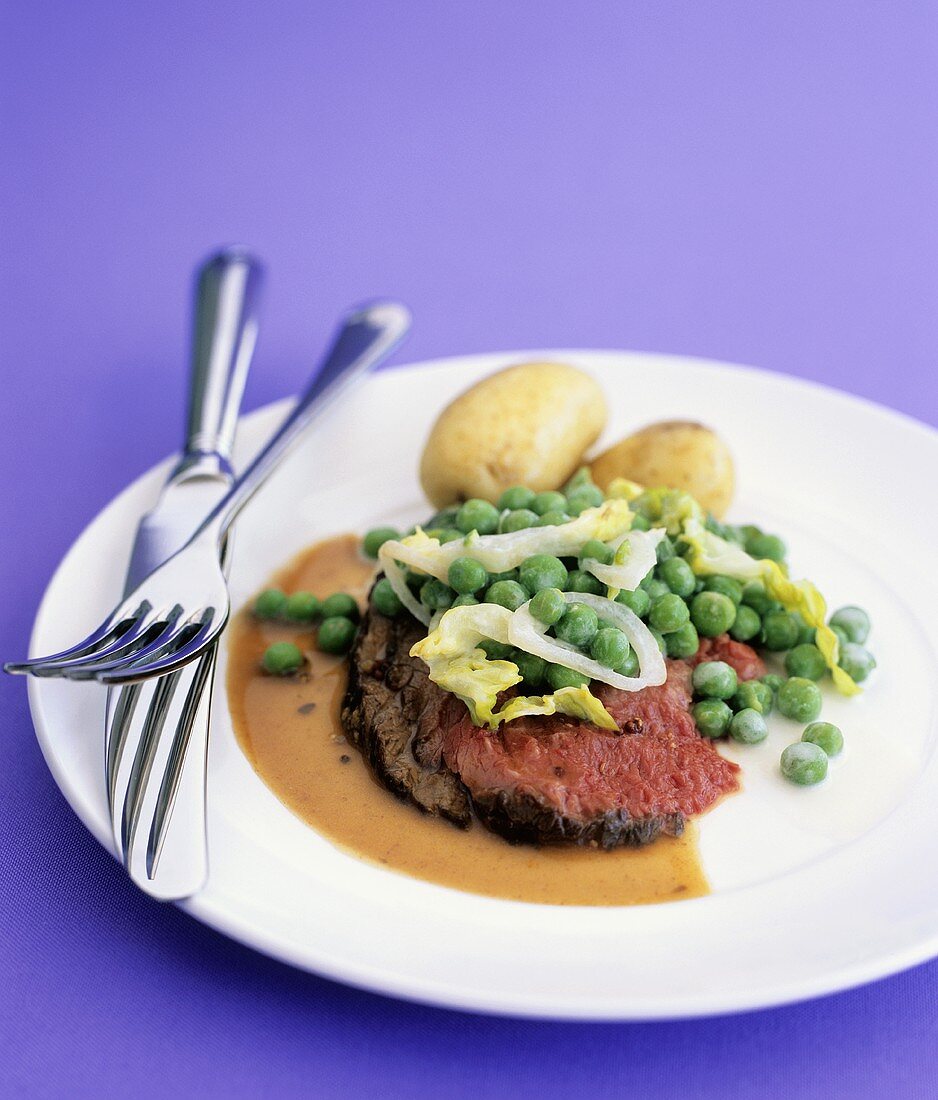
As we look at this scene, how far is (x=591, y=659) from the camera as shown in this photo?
3.51 metres

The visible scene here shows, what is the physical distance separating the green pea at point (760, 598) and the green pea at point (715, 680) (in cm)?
36

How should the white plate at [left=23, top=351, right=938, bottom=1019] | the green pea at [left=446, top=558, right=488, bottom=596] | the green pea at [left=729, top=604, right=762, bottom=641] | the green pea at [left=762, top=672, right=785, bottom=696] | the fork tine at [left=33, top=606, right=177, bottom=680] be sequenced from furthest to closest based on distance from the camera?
the green pea at [left=729, top=604, right=762, bottom=641] → the green pea at [left=762, top=672, right=785, bottom=696] → the green pea at [left=446, top=558, right=488, bottom=596] → the fork tine at [left=33, top=606, right=177, bottom=680] → the white plate at [left=23, top=351, right=938, bottom=1019]

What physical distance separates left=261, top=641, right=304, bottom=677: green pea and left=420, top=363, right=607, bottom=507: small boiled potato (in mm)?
985

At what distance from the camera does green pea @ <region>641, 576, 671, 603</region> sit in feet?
12.3

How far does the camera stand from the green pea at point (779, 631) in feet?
13.1

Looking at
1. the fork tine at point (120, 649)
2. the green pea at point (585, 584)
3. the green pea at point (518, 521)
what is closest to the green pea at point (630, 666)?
the green pea at point (585, 584)

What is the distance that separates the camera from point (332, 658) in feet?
13.5

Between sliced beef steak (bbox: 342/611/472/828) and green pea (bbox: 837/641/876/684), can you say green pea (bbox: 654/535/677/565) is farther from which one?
sliced beef steak (bbox: 342/611/472/828)

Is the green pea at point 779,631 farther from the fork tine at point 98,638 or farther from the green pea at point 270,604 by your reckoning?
the fork tine at point 98,638

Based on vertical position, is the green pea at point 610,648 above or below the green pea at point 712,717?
above

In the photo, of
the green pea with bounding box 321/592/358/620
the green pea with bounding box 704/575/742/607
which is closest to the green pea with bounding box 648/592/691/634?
the green pea with bounding box 704/575/742/607

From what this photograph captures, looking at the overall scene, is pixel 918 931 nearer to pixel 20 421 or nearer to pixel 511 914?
pixel 511 914

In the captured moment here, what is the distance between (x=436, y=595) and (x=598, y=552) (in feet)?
1.72

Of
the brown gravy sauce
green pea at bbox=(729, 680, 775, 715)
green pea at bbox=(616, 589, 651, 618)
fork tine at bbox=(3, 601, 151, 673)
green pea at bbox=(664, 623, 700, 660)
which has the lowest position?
the brown gravy sauce
